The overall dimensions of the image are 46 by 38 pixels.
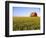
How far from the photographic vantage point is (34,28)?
1.73 meters

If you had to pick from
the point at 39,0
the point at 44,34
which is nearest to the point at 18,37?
the point at 44,34

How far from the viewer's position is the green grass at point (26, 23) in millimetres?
1661

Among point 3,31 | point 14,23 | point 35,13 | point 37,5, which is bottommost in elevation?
point 3,31

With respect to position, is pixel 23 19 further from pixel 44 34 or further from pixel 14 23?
pixel 44 34

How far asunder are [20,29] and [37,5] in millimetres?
484

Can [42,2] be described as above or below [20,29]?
above

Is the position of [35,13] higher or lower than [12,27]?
higher

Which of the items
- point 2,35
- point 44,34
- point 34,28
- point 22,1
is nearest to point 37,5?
point 22,1

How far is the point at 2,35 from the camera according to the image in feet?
5.28

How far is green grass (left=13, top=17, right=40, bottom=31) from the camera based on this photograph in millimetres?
1661

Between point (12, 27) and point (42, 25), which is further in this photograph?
point (42, 25)

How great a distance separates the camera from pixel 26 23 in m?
1.70

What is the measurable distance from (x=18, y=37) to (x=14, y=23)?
0.76 feet

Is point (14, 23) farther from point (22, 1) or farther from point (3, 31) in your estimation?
point (22, 1)
